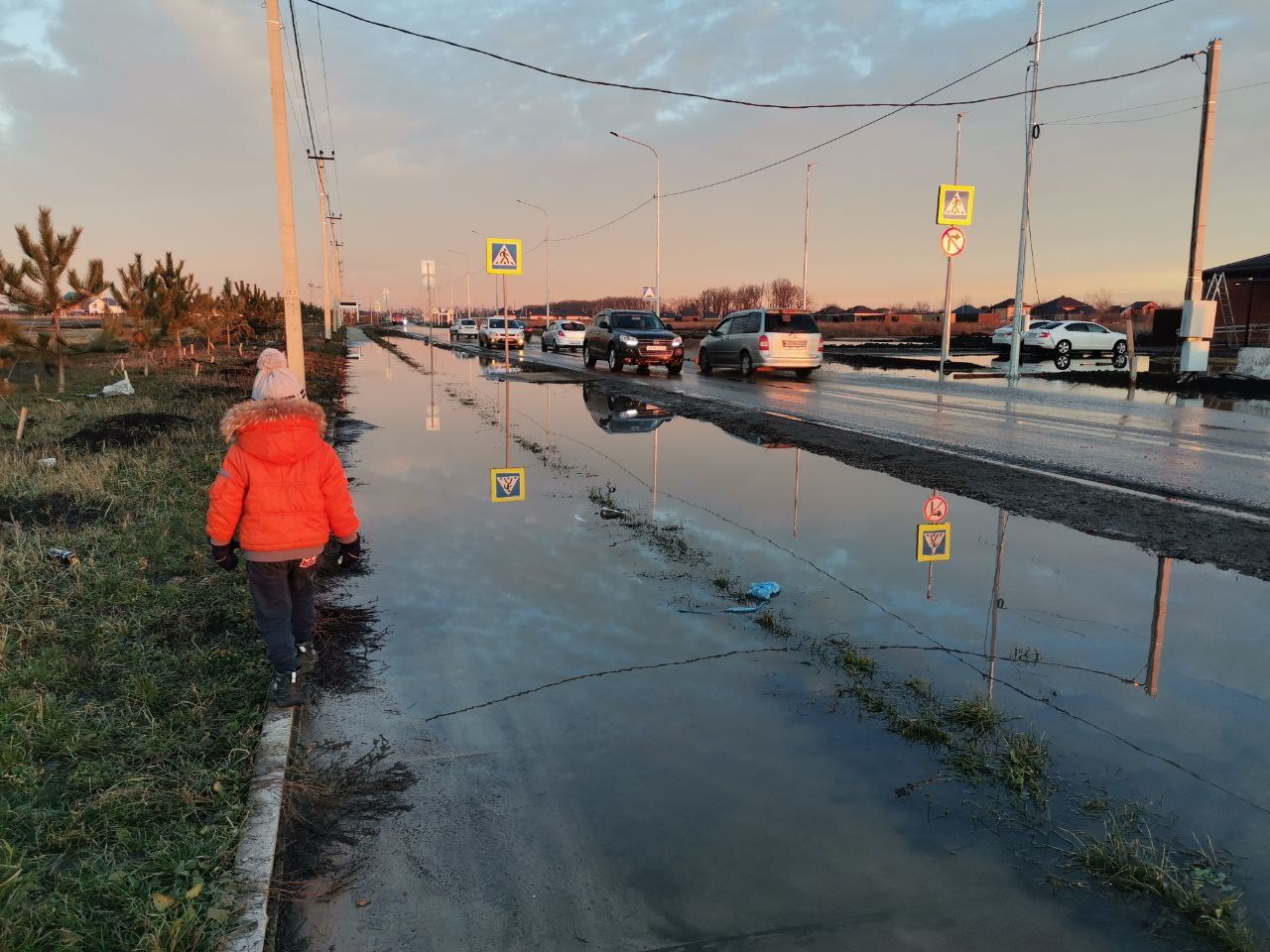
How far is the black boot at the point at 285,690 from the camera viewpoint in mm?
3875

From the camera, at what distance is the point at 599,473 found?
32.1 feet

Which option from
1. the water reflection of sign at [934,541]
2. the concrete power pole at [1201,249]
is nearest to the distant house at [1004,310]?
the concrete power pole at [1201,249]

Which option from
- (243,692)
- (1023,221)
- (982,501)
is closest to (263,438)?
(243,692)

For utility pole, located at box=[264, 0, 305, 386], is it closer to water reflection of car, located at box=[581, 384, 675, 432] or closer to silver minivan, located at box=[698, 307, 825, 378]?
water reflection of car, located at box=[581, 384, 675, 432]

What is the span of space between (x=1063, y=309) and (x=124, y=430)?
110m

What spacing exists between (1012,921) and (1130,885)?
480 millimetres

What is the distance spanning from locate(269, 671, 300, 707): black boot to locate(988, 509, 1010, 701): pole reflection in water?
331 cm

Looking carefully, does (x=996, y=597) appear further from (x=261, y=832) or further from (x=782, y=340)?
(x=782, y=340)

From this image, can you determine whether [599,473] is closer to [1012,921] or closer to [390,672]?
[390,672]

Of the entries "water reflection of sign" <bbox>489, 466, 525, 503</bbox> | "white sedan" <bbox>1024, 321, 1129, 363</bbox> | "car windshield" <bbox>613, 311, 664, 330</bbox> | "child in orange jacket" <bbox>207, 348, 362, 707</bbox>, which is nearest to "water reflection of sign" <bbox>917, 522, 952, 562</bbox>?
"water reflection of sign" <bbox>489, 466, 525, 503</bbox>

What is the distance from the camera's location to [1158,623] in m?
5.00

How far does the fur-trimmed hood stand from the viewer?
3863 millimetres

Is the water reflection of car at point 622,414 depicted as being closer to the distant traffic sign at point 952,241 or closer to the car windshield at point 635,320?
the car windshield at point 635,320

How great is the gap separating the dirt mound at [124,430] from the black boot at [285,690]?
8373 mm
